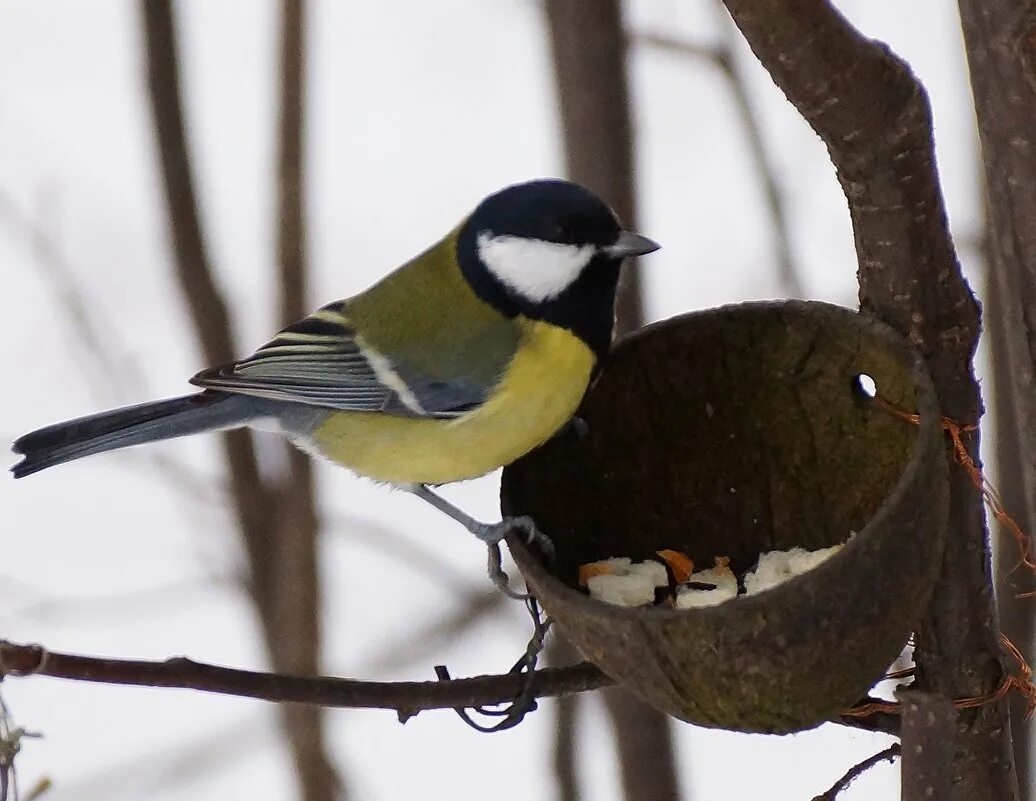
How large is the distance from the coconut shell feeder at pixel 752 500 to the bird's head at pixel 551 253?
0.11m

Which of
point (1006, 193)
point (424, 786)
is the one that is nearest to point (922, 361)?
point (1006, 193)

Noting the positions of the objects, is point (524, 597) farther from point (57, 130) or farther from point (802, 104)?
point (57, 130)

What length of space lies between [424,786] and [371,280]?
1307 mm

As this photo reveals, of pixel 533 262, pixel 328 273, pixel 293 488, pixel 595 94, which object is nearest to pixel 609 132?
pixel 595 94

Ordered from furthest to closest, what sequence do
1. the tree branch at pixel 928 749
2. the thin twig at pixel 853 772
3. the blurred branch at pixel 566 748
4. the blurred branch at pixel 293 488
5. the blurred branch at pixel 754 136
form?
the blurred branch at pixel 754 136
the blurred branch at pixel 566 748
the blurred branch at pixel 293 488
the thin twig at pixel 853 772
the tree branch at pixel 928 749

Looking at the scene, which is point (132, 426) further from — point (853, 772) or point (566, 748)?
point (853, 772)

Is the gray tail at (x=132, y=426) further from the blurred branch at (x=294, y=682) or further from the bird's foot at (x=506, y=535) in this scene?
the blurred branch at (x=294, y=682)

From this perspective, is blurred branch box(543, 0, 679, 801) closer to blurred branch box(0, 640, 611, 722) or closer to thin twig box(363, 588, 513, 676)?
thin twig box(363, 588, 513, 676)

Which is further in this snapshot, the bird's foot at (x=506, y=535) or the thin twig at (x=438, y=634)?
the thin twig at (x=438, y=634)

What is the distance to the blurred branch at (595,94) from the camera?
161 cm

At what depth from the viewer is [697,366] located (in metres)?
1.35

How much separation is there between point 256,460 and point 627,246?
2.33 feet

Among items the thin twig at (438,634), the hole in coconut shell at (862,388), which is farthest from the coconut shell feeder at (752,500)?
the thin twig at (438,634)

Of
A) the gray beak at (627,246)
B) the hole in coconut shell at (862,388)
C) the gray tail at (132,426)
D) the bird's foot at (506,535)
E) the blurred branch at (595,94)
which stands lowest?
the bird's foot at (506,535)
